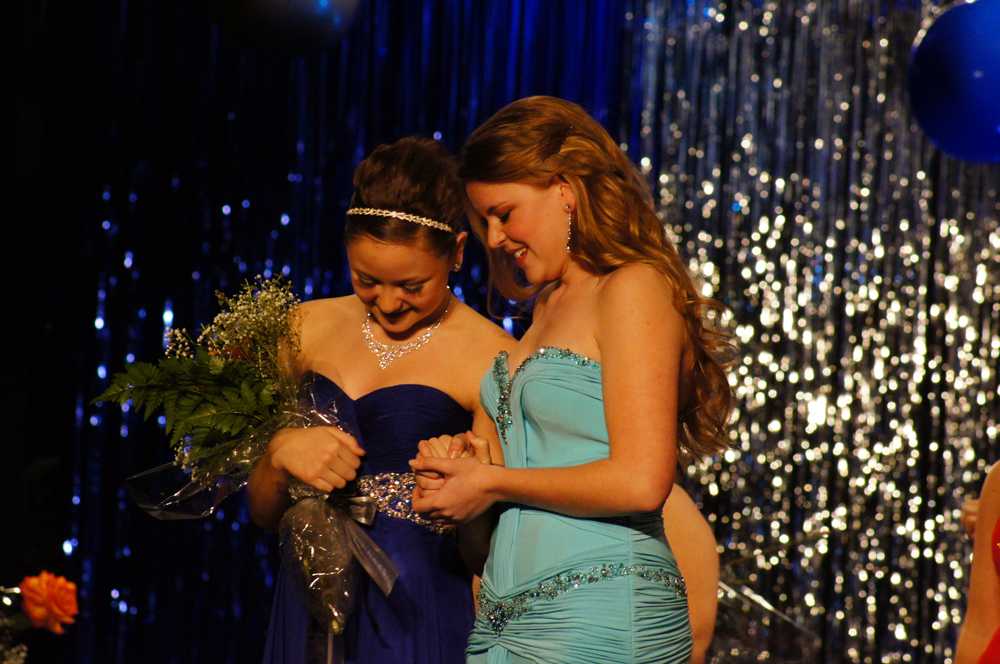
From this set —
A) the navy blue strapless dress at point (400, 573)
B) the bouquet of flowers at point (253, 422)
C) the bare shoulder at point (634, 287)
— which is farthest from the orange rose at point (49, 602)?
the bare shoulder at point (634, 287)

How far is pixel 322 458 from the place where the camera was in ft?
6.59

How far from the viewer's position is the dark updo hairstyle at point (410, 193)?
7.22 ft

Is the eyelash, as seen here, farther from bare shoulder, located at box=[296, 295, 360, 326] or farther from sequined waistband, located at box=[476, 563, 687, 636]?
sequined waistband, located at box=[476, 563, 687, 636]

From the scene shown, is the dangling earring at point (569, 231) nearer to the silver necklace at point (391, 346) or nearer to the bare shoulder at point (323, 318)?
the silver necklace at point (391, 346)

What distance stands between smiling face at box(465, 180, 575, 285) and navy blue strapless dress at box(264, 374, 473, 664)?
51 cm

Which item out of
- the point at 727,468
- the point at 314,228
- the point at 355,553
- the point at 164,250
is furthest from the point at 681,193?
the point at 355,553

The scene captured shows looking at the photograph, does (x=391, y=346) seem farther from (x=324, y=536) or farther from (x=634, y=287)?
(x=634, y=287)

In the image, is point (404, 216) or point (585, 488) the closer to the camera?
point (585, 488)

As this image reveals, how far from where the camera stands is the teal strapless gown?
1.58 meters

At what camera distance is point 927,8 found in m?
5.36

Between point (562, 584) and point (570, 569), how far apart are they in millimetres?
23

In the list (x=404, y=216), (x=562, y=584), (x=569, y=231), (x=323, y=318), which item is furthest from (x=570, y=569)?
(x=323, y=318)

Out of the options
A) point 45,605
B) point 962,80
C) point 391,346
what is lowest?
point 45,605

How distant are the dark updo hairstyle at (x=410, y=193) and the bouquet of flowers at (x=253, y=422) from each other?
0.21m
